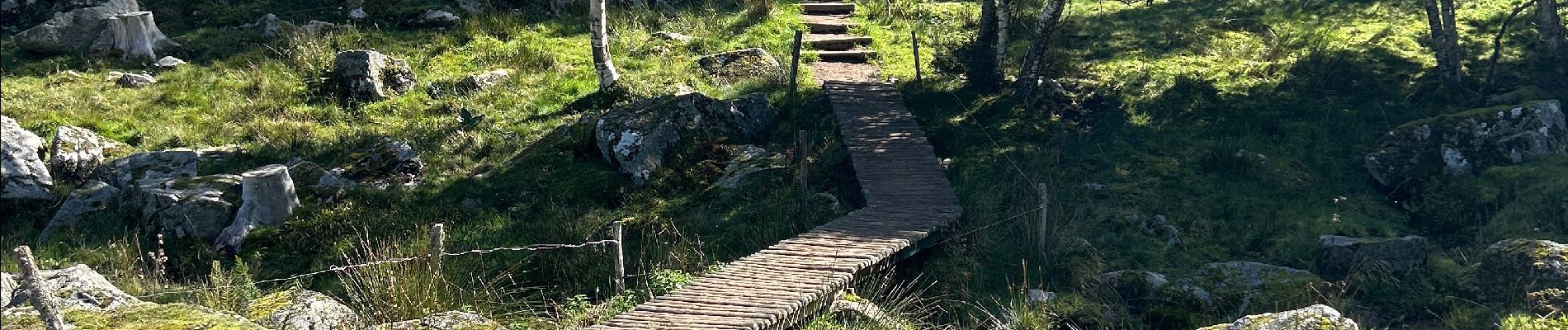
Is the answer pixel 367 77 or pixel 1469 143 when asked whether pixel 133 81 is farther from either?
pixel 1469 143

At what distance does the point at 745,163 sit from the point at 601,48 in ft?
12.7

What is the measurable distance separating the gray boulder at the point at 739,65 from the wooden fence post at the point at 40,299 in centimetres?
1291

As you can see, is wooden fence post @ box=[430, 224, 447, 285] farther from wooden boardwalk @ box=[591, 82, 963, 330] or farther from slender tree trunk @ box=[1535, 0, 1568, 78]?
slender tree trunk @ box=[1535, 0, 1568, 78]

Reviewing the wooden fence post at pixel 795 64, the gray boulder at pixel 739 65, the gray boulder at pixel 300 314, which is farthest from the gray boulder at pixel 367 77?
the gray boulder at pixel 300 314

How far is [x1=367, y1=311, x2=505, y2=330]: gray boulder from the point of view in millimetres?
7543

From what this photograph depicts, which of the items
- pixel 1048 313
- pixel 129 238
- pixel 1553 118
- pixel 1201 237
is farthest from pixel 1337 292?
pixel 129 238

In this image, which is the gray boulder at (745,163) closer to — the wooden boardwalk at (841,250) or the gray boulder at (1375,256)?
the wooden boardwalk at (841,250)

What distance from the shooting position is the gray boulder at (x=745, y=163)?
46.5 feet

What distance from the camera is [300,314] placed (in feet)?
25.7

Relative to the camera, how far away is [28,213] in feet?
43.7

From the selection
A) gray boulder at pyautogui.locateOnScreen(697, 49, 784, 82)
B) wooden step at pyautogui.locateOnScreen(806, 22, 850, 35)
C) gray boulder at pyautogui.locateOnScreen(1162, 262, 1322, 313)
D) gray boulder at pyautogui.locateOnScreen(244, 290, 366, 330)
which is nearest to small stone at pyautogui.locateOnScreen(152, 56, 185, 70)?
gray boulder at pyautogui.locateOnScreen(697, 49, 784, 82)

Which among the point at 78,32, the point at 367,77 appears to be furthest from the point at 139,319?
the point at 78,32

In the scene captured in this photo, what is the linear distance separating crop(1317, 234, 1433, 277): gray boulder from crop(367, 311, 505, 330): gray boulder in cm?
843

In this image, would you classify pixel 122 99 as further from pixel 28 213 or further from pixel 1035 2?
pixel 1035 2
